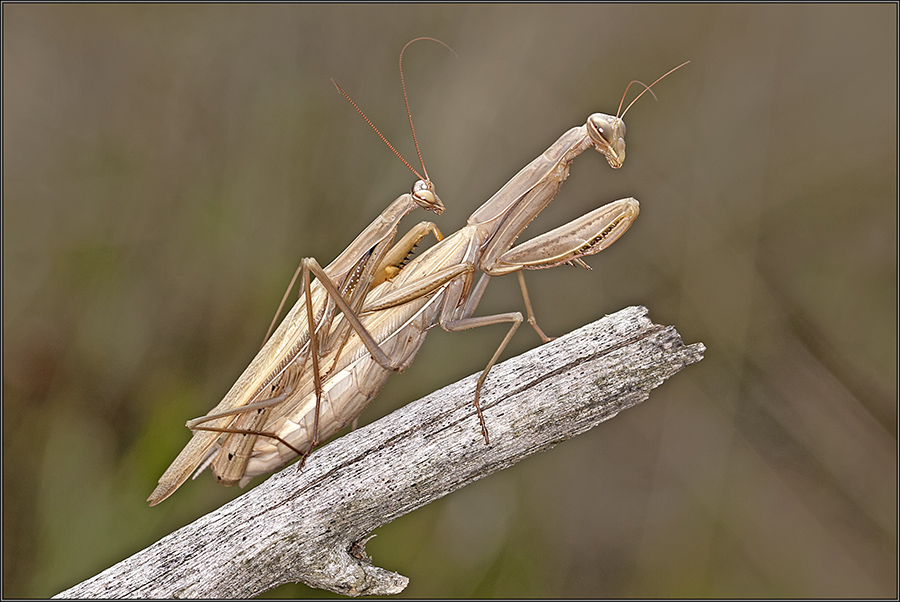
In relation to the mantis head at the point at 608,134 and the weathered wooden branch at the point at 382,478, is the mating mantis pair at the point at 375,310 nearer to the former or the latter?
the mantis head at the point at 608,134

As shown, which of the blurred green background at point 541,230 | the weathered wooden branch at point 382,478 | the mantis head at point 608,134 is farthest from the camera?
the blurred green background at point 541,230

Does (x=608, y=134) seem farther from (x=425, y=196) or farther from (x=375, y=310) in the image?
(x=375, y=310)

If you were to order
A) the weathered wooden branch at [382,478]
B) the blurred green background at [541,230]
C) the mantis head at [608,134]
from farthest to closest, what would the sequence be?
the blurred green background at [541,230] < the mantis head at [608,134] < the weathered wooden branch at [382,478]

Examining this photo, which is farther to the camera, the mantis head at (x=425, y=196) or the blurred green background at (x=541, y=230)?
the blurred green background at (x=541, y=230)

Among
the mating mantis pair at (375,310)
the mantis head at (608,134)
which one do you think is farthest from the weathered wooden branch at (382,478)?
the mantis head at (608,134)

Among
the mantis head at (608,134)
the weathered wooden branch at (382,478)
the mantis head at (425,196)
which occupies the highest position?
the mantis head at (425,196)

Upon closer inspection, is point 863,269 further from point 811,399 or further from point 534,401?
point 534,401

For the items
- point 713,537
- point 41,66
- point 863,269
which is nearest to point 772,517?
point 713,537
